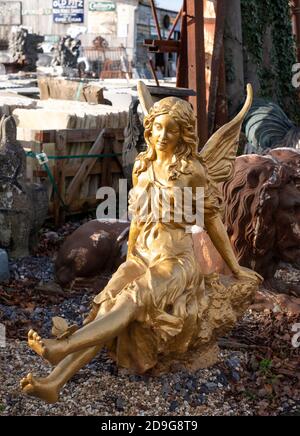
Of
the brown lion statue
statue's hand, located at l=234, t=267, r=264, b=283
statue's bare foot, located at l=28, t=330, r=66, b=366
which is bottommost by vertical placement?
statue's bare foot, located at l=28, t=330, r=66, b=366

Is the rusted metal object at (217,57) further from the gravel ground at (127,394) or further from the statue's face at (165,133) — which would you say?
the gravel ground at (127,394)

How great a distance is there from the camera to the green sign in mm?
33744

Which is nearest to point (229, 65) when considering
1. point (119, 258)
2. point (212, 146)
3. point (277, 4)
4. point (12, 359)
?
point (277, 4)

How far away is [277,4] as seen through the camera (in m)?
11.2

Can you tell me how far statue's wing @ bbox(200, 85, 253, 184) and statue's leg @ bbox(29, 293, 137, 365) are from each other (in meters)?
1.04

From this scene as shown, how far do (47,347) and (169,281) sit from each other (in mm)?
832

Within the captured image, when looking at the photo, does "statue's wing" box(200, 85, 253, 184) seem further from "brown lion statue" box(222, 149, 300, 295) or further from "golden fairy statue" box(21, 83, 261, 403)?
"brown lion statue" box(222, 149, 300, 295)

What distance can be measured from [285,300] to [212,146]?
146 cm

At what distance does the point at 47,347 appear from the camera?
2963 millimetres

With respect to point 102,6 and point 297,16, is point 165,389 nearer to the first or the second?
point 297,16

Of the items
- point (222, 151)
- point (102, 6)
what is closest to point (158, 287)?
point (222, 151)

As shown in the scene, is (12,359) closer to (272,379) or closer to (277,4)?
(272,379)

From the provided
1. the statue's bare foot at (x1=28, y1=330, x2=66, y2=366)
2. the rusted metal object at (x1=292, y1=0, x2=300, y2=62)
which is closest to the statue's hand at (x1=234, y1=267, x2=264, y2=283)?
the statue's bare foot at (x1=28, y1=330, x2=66, y2=366)

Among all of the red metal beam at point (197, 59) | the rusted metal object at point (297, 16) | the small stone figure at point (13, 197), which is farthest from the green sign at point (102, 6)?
the small stone figure at point (13, 197)
